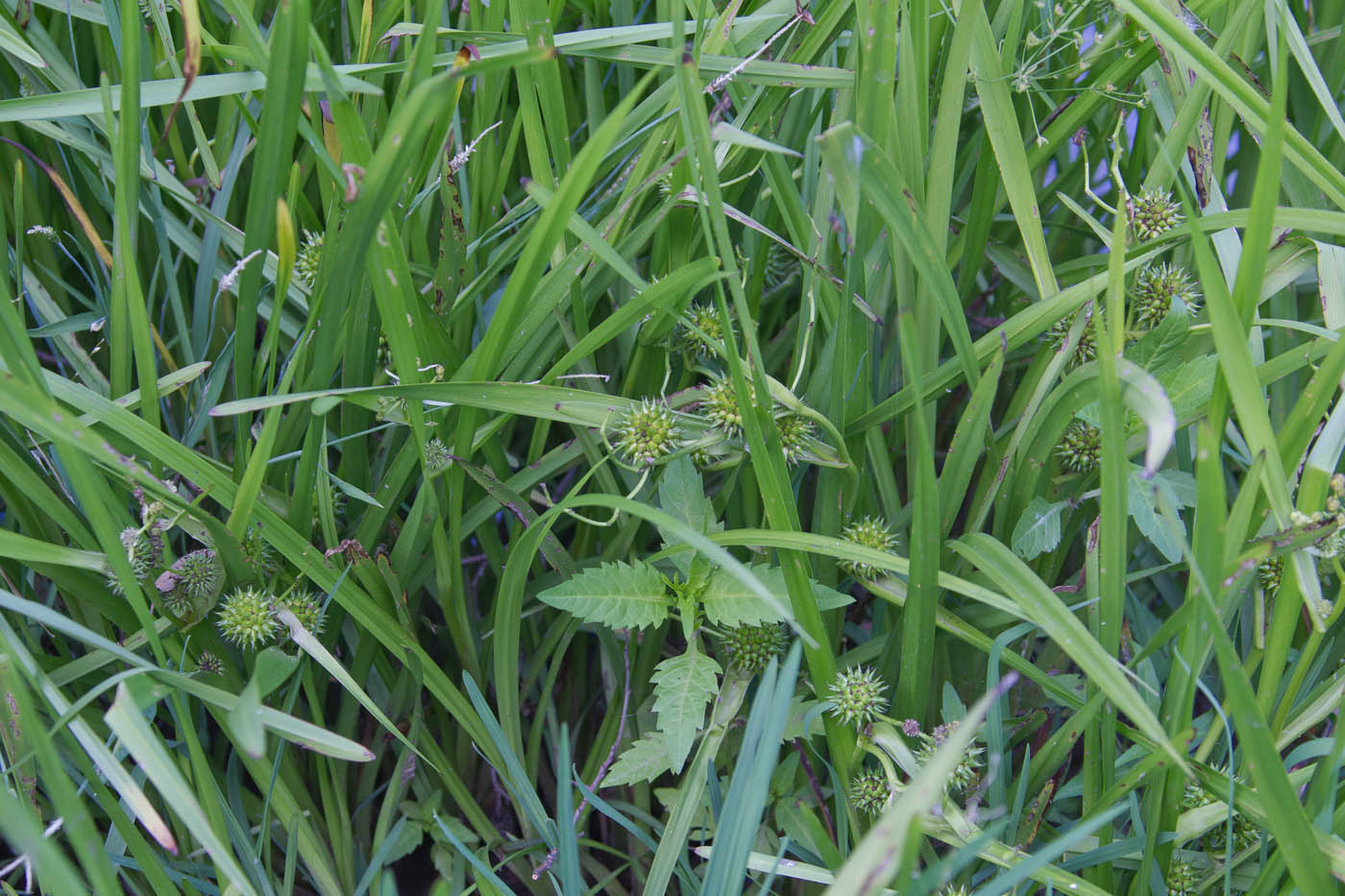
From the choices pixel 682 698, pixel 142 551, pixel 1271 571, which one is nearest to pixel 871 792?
pixel 682 698

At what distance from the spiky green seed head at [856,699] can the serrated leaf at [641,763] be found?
153 mm

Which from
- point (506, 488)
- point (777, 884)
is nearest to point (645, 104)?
point (506, 488)

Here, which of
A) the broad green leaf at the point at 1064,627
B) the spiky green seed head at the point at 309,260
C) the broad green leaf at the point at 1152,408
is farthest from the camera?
the spiky green seed head at the point at 309,260

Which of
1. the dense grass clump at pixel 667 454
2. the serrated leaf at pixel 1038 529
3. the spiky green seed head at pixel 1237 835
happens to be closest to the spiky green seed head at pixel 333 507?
the dense grass clump at pixel 667 454

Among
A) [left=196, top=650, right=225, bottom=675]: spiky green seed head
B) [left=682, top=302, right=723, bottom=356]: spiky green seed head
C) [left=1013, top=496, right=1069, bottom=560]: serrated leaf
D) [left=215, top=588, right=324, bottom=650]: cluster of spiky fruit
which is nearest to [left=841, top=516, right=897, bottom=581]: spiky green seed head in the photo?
[left=1013, top=496, right=1069, bottom=560]: serrated leaf

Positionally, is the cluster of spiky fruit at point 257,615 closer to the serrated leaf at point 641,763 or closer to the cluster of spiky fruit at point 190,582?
the cluster of spiky fruit at point 190,582

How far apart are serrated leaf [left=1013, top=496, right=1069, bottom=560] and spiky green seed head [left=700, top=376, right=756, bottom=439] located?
26 centimetres

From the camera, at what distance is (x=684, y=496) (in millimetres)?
846

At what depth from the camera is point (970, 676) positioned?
101 cm

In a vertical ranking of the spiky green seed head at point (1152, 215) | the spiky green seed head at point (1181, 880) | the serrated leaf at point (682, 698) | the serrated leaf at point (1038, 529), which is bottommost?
the spiky green seed head at point (1181, 880)

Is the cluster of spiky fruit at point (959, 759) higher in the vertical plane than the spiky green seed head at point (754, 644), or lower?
lower

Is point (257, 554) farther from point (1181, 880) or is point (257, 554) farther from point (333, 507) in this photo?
point (1181, 880)

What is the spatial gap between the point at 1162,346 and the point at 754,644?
441 millimetres

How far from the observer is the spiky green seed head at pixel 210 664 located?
2.94 feet
